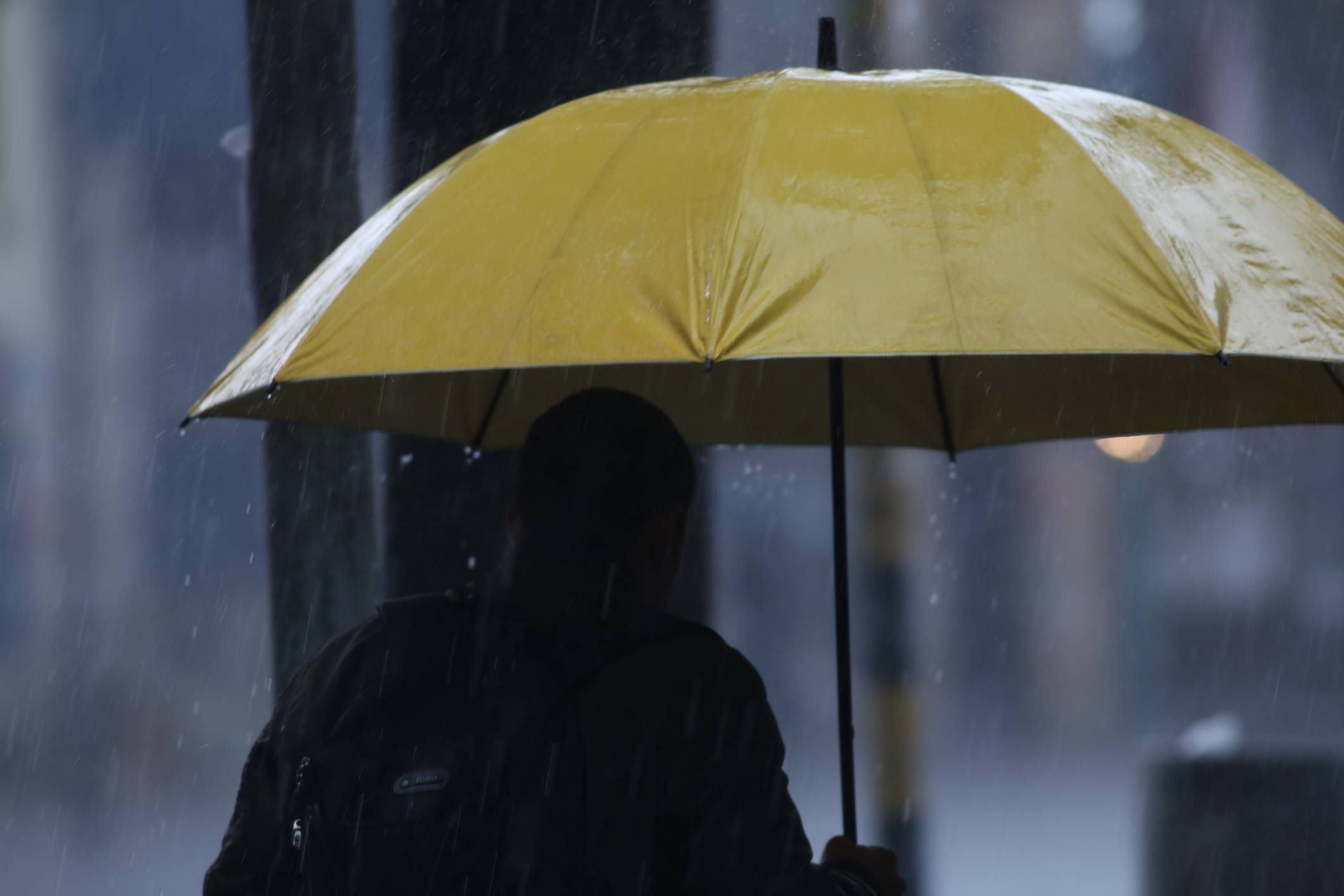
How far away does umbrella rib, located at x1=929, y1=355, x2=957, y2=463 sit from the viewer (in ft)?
11.6

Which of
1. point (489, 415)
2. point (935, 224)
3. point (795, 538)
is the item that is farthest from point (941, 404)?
point (795, 538)

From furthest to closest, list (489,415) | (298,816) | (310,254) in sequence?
(310,254) < (489,415) < (298,816)

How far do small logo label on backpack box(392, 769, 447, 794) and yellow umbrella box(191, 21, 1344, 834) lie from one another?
0.54 meters

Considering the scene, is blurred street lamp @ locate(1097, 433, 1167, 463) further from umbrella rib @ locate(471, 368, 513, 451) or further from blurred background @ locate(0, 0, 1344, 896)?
umbrella rib @ locate(471, 368, 513, 451)

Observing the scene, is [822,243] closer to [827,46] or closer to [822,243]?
[822,243]

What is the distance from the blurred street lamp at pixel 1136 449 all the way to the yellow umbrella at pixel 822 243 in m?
4.13

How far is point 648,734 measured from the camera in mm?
1888

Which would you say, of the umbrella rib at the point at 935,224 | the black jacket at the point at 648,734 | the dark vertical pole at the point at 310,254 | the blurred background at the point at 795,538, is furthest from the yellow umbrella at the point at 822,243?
the blurred background at the point at 795,538

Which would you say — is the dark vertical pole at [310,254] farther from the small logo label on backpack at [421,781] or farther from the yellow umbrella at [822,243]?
the small logo label on backpack at [421,781]

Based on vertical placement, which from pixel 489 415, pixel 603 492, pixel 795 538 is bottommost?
pixel 795 538

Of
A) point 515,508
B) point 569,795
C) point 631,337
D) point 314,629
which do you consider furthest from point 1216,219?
point 314,629

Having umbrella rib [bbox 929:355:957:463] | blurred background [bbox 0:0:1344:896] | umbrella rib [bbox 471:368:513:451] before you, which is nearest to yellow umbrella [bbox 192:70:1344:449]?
umbrella rib [bbox 471:368:513:451]

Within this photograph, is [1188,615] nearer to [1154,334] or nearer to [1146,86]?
[1146,86]

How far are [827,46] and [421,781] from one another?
57.1 inches
